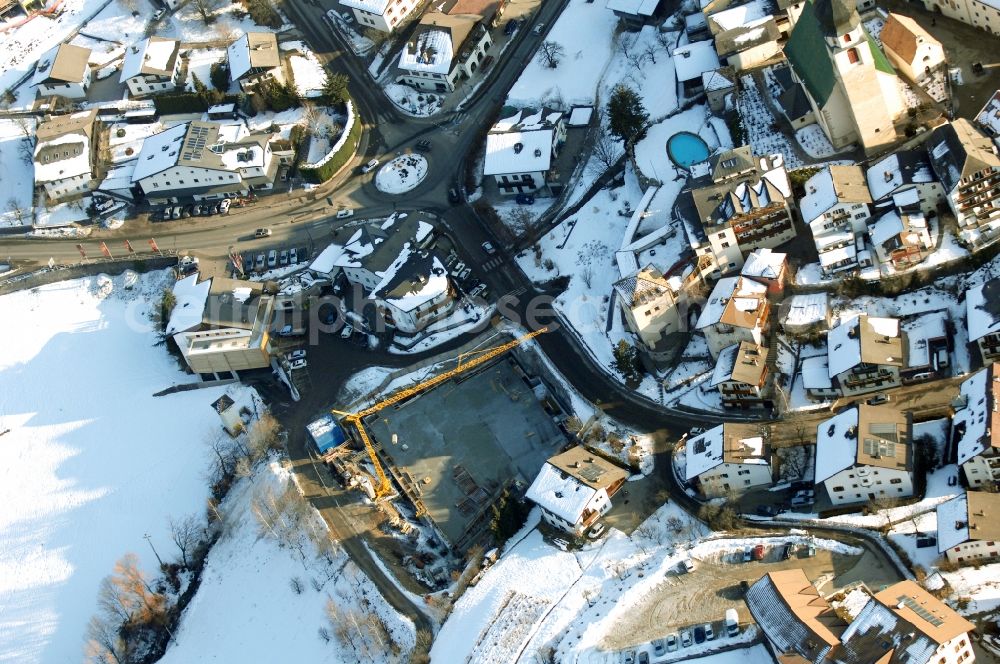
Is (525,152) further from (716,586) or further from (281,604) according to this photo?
(716,586)

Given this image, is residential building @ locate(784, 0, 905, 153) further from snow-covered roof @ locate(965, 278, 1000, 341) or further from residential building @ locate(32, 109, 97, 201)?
residential building @ locate(32, 109, 97, 201)

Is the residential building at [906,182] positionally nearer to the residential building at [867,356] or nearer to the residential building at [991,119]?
the residential building at [991,119]

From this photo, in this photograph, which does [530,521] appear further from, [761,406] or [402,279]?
[402,279]

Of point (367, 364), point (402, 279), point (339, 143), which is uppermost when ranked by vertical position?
point (339, 143)

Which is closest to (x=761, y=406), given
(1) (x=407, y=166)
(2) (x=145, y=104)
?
(1) (x=407, y=166)

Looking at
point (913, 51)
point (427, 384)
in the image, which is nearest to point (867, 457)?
point (913, 51)
